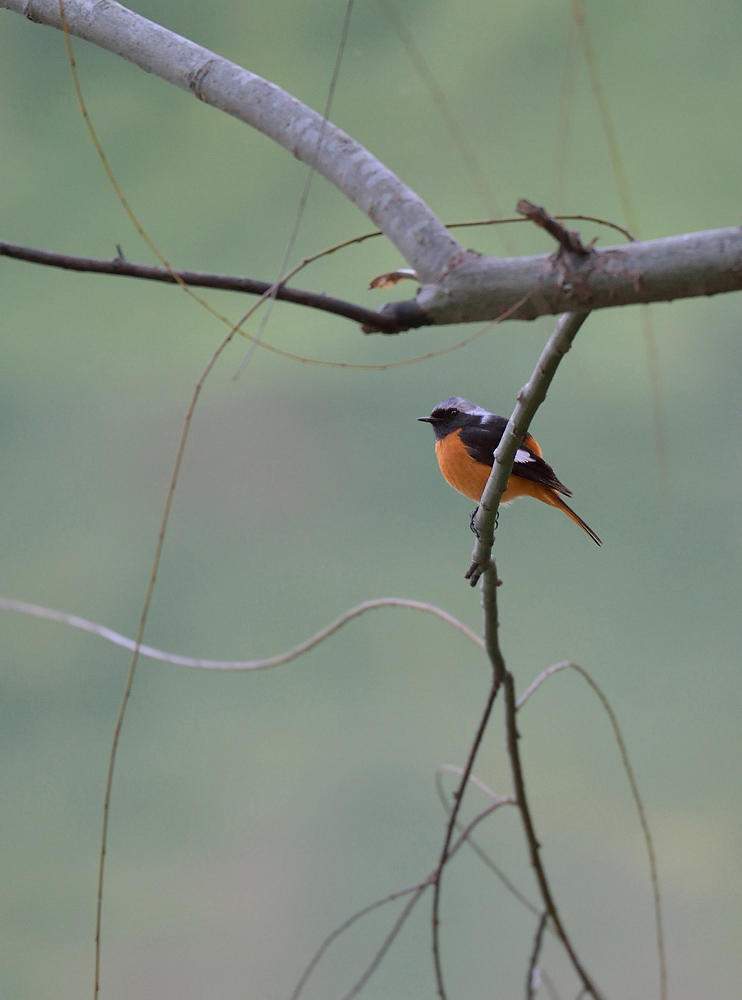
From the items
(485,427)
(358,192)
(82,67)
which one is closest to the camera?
(358,192)

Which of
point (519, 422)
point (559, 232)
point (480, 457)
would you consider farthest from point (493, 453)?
point (559, 232)

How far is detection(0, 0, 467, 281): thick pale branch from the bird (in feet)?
2.30

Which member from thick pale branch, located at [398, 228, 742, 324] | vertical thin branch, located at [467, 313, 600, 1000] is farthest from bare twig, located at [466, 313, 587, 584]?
thick pale branch, located at [398, 228, 742, 324]

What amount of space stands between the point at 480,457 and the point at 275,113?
73 cm

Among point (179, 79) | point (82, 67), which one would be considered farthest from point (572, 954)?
point (82, 67)

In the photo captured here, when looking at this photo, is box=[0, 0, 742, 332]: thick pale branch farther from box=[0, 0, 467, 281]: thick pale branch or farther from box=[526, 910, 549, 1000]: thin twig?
box=[526, 910, 549, 1000]: thin twig

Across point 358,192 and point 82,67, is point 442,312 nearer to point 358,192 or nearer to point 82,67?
point 358,192

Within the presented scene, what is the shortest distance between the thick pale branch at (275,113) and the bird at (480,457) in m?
0.70

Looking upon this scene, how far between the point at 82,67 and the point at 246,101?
189 centimetres

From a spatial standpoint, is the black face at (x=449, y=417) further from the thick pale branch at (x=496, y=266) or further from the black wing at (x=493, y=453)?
the thick pale branch at (x=496, y=266)

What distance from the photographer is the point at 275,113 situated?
55cm

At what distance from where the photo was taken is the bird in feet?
3.96

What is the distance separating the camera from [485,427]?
124 centimetres

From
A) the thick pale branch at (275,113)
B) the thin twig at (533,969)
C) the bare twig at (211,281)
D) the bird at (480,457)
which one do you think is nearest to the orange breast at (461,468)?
the bird at (480,457)
